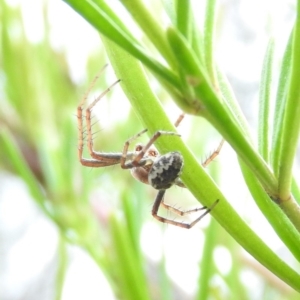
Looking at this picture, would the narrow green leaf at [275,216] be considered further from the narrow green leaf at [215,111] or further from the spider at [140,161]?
the spider at [140,161]

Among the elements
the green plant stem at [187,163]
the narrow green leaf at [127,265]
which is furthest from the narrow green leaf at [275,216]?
the narrow green leaf at [127,265]

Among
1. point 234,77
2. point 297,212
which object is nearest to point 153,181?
point 297,212

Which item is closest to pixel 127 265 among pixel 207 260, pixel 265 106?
pixel 207 260

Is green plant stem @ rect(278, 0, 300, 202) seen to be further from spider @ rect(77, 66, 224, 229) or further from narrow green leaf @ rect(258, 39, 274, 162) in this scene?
spider @ rect(77, 66, 224, 229)

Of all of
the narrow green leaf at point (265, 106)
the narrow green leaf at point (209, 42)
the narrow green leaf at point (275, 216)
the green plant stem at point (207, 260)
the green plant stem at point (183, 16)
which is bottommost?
the green plant stem at point (207, 260)

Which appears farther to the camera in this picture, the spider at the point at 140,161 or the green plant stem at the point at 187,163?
the spider at the point at 140,161

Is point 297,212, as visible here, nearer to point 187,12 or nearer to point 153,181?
point 187,12

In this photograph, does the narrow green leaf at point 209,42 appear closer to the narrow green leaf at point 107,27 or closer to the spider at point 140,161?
the narrow green leaf at point 107,27

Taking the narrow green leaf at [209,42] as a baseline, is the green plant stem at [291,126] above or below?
below

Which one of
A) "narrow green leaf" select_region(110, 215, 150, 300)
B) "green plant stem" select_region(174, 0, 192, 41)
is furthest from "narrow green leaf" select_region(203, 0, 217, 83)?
"narrow green leaf" select_region(110, 215, 150, 300)
